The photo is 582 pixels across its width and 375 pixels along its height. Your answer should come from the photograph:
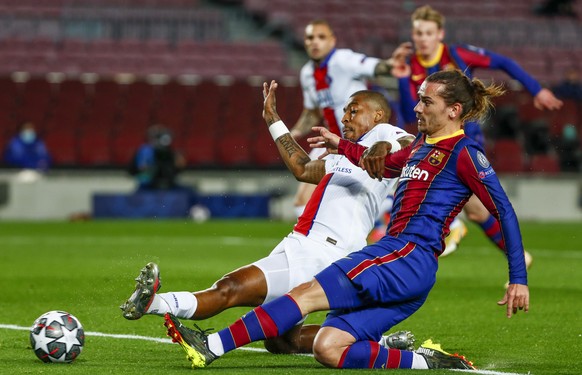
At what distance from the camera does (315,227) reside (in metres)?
6.77

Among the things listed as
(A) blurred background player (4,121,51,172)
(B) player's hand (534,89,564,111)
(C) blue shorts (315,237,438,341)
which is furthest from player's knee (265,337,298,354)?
(A) blurred background player (4,121,51,172)

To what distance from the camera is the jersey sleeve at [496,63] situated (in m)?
10.0

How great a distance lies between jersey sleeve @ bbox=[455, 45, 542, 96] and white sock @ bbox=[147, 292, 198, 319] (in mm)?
4652

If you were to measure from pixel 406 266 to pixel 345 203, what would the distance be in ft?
3.11

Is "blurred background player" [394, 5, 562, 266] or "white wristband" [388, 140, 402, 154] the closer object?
"white wristband" [388, 140, 402, 154]

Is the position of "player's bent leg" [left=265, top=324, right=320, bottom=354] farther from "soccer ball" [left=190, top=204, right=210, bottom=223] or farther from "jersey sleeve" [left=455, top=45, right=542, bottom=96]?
"soccer ball" [left=190, top=204, right=210, bottom=223]

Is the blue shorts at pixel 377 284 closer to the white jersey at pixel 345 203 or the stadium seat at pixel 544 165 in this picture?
the white jersey at pixel 345 203

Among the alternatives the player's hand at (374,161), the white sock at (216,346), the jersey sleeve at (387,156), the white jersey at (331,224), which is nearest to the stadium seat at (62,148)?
the white jersey at (331,224)

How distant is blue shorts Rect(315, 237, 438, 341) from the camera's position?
5895 millimetres

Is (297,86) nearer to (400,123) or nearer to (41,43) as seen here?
(41,43)

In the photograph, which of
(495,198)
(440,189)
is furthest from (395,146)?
(495,198)

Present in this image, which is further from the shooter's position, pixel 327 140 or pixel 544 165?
pixel 544 165

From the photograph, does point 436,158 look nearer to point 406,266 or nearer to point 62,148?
point 406,266

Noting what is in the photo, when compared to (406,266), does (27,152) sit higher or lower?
lower
